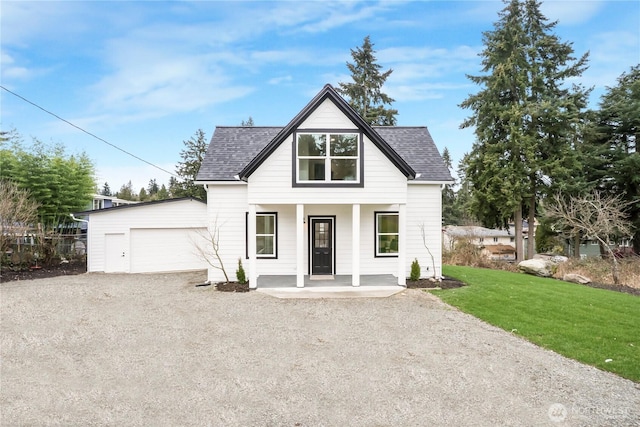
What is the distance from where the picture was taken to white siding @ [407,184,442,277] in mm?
13688

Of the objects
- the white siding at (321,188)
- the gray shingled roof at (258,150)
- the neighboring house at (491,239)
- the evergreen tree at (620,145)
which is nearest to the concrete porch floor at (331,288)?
the white siding at (321,188)

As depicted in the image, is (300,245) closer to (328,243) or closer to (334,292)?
(334,292)

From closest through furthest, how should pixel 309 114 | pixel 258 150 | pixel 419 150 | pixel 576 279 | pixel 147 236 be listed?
pixel 309 114, pixel 419 150, pixel 258 150, pixel 576 279, pixel 147 236

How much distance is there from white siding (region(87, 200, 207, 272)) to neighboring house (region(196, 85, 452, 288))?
185 inches

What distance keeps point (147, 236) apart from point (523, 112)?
24.6 metres

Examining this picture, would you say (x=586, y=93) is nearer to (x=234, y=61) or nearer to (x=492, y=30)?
(x=492, y=30)

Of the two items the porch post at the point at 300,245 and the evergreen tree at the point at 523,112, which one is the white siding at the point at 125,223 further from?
the evergreen tree at the point at 523,112

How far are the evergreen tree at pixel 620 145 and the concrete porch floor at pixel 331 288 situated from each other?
19.9 meters

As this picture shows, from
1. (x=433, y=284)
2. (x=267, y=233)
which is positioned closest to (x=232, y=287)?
(x=267, y=233)

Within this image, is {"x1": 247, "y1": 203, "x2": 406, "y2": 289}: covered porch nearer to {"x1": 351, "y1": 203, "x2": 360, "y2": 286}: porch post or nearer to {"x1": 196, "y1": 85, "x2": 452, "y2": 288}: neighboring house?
{"x1": 196, "y1": 85, "x2": 452, "y2": 288}: neighboring house

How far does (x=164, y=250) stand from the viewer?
17312 millimetres

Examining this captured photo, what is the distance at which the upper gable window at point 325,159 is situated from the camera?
482 inches

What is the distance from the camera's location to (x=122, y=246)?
16906 millimetres

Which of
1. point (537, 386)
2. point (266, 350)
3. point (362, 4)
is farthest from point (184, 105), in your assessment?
point (537, 386)
